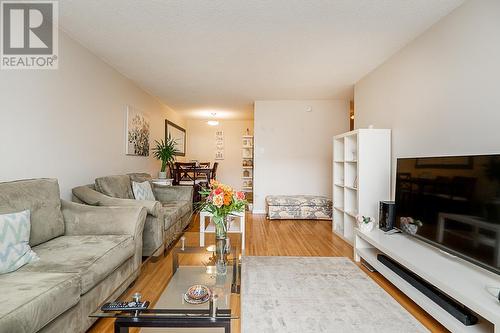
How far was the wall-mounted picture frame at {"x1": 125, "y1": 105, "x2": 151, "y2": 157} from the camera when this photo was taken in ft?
14.0

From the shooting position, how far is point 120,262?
203 centimetres

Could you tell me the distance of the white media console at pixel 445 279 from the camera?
1.47m

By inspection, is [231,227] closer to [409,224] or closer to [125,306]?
[409,224]

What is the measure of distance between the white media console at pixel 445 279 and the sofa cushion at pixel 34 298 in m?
2.22

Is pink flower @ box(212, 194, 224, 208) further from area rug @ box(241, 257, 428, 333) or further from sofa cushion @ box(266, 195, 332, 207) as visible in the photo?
sofa cushion @ box(266, 195, 332, 207)

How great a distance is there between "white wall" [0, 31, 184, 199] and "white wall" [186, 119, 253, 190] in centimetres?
428

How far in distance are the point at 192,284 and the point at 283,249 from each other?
6.23 feet

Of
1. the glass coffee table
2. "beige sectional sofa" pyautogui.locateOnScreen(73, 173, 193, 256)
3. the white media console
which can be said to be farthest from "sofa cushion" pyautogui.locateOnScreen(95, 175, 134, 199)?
the white media console

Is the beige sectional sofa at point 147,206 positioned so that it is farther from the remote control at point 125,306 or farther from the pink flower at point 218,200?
the remote control at point 125,306

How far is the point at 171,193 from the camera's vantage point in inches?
171

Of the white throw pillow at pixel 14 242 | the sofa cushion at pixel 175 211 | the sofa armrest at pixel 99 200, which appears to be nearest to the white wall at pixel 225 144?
the sofa cushion at pixel 175 211

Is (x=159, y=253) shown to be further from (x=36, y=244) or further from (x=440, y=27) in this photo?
(x=440, y=27)

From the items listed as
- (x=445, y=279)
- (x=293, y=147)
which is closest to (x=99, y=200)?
(x=445, y=279)

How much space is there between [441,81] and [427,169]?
865 mm
